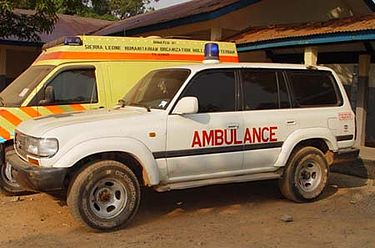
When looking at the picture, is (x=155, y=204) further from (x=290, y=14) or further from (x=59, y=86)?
(x=290, y=14)

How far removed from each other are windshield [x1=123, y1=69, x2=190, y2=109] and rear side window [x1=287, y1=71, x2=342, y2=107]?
167cm

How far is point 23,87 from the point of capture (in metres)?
7.78

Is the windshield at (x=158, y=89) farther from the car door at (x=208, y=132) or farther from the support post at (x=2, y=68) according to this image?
the support post at (x=2, y=68)

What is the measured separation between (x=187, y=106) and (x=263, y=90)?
141 centimetres

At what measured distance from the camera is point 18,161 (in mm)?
6277

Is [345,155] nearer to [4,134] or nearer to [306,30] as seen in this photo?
[306,30]

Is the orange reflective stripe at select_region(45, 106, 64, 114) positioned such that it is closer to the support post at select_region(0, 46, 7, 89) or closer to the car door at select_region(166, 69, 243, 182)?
the car door at select_region(166, 69, 243, 182)

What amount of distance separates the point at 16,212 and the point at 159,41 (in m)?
3.51

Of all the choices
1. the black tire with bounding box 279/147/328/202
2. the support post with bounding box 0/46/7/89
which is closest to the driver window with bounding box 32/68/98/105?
the black tire with bounding box 279/147/328/202

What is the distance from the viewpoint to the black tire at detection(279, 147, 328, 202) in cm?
734

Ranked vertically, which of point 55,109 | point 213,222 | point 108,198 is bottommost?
point 213,222

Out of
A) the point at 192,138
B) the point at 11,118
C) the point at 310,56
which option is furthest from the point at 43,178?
the point at 310,56

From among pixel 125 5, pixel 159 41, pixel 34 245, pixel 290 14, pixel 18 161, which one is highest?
pixel 125 5

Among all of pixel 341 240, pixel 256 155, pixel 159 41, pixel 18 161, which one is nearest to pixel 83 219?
pixel 18 161
